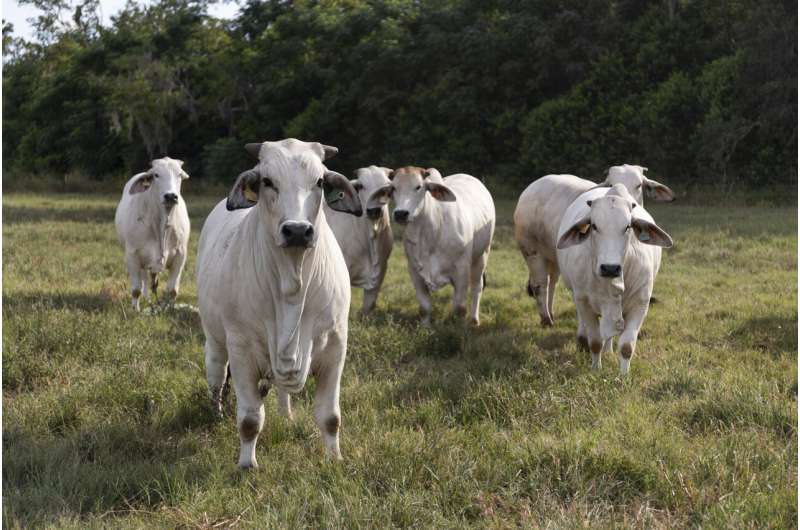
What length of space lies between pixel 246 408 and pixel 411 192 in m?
4.22

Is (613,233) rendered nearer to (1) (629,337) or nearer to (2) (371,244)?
(1) (629,337)

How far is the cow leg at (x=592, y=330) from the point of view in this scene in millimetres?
6082

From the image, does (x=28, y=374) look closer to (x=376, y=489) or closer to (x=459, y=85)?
(x=376, y=489)

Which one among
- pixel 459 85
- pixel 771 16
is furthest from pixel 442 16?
pixel 771 16

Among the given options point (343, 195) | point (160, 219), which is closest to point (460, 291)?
point (160, 219)

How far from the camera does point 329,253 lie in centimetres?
428

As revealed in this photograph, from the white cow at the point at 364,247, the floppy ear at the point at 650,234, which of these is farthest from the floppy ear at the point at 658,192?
the white cow at the point at 364,247

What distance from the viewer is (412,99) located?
29984 millimetres

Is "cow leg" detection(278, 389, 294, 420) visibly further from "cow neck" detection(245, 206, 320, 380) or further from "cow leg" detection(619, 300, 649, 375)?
"cow leg" detection(619, 300, 649, 375)

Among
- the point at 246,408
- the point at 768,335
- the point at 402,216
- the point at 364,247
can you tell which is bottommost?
the point at 768,335

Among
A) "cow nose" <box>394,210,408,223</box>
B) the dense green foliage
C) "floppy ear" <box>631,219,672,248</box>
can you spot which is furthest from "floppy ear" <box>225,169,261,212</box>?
the dense green foliage

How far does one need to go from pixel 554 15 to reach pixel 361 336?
22.3 meters

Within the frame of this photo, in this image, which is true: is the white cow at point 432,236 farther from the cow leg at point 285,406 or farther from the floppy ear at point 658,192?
the cow leg at point 285,406

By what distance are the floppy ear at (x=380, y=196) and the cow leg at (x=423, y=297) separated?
720 millimetres
